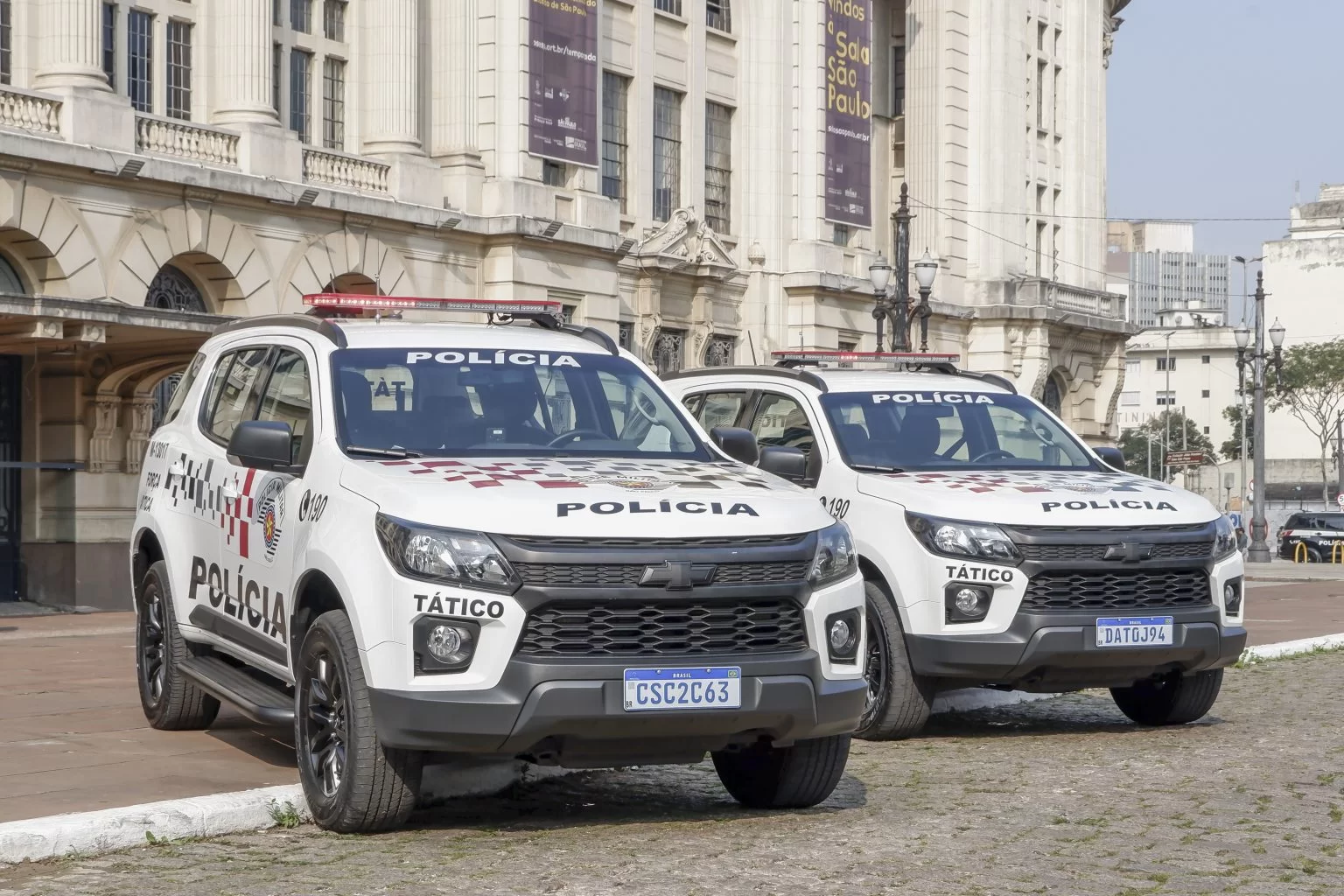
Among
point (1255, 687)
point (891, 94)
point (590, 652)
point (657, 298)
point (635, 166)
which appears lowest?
point (1255, 687)

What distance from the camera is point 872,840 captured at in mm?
7609

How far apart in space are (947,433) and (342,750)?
18.5 feet

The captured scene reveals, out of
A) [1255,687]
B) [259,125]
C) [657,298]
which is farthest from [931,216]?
[1255,687]

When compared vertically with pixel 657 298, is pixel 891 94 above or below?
above

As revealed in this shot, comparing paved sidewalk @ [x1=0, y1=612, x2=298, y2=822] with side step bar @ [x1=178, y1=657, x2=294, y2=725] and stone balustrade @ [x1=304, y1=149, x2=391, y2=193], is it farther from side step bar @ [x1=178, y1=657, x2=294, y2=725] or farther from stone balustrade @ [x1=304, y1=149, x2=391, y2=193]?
stone balustrade @ [x1=304, y1=149, x2=391, y2=193]

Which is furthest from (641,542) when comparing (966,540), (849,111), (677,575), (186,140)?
(849,111)

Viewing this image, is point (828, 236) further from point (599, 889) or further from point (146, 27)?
point (599, 889)

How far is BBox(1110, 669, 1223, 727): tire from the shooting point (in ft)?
37.9

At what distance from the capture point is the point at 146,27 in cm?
2691

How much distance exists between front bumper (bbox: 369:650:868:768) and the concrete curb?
3.03ft

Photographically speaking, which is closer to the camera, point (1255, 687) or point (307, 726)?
point (307, 726)

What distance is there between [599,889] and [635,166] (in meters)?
31.2

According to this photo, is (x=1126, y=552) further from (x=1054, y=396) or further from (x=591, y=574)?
(x=1054, y=396)

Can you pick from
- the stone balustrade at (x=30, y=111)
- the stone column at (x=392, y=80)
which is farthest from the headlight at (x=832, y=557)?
the stone column at (x=392, y=80)
